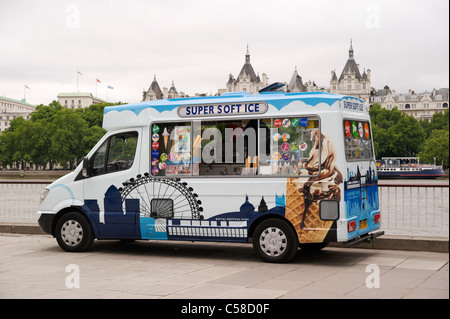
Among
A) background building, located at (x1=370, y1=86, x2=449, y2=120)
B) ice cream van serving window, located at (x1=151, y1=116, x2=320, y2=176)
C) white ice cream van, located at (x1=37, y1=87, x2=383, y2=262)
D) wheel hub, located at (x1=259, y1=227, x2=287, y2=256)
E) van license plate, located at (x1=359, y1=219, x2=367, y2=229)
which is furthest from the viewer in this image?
background building, located at (x1=370, y1=86, x2=449, y2=120)

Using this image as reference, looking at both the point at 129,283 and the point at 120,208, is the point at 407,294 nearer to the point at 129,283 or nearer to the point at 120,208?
the point at 129,283

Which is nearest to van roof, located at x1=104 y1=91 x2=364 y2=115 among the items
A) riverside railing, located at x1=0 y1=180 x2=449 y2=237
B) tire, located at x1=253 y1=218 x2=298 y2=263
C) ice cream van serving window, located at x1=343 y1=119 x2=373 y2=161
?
ice cream van serving window, located at x1=343 y1=119 x2=373 y2=161

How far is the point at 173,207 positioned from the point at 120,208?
3.27 feet

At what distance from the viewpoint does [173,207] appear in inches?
406

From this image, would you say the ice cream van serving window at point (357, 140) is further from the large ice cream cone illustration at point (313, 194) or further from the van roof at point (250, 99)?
the van roof at point (250, 99)

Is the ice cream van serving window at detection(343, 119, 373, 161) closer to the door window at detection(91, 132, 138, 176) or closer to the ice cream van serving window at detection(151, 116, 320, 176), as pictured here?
the ice cream van serving window at detection(151, 116, 320, 176)

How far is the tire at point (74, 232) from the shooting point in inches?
431

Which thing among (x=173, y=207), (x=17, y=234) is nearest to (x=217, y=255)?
(x=173, y=207)

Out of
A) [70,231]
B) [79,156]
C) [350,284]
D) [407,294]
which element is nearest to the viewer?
[407,294]

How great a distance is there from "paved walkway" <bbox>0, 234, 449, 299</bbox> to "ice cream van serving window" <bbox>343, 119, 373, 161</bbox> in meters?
1.68

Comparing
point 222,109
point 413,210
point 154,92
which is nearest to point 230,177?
point 222,109

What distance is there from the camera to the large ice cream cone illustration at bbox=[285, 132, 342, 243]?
364 inches

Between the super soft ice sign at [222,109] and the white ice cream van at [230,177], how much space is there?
0.02 meters

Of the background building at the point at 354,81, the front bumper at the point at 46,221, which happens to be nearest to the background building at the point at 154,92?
the background building at the point at 354,81
